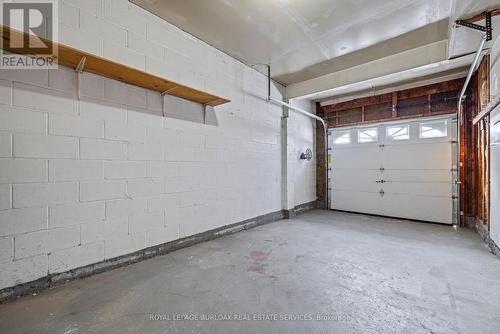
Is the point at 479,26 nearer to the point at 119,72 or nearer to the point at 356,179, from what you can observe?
the point at 356,179

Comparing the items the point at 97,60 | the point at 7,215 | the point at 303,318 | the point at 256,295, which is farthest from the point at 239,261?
the point at 97,60

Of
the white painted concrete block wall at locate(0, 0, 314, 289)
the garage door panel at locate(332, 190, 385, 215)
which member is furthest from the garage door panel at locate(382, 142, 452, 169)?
the white painted concrete block wall at locate(0, 0, 314, 289)

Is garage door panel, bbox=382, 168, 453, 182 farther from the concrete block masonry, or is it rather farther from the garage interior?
the concrete block masonry

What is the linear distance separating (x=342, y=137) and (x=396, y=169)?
1418mm

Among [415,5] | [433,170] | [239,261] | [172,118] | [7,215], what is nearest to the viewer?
[7,215]

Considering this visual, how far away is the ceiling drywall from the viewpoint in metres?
2.48

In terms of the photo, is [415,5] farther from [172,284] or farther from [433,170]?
[172,284]

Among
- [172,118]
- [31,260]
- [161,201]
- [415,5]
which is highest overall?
[415,5]

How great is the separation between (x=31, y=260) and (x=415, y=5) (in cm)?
444

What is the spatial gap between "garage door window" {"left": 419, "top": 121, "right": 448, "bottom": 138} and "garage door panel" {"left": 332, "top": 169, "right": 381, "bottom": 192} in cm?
116

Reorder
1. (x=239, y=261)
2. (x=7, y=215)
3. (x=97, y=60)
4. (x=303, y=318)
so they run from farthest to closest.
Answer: (x=239, y=261) < (x=97, y=60) < (x=7, y=215) < (x=303, y=318)

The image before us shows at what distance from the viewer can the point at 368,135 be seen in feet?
17.6

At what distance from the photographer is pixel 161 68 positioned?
2758 millimetres

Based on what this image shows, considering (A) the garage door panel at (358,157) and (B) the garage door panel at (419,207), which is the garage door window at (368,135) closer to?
(A) the garage door panel at (358,157)
